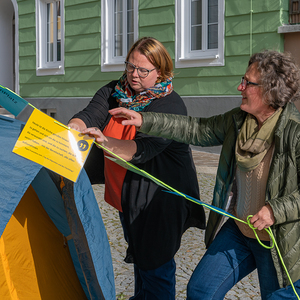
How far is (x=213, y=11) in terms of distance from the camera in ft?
29.5

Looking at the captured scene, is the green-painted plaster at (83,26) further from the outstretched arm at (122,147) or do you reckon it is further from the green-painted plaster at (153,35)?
the outstretched arm at (122,147)

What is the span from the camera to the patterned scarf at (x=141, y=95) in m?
2.45

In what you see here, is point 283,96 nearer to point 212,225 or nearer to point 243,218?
point 243,218

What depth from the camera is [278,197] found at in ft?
6.38

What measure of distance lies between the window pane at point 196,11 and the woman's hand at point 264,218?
7888 millimetres

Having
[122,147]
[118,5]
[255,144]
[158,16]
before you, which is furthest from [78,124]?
[118,5]

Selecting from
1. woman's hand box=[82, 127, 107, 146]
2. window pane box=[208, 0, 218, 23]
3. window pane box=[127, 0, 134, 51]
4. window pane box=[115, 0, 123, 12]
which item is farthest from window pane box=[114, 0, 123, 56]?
woman's hand box=[82, 127, 107, 146]

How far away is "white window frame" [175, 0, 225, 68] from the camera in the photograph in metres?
8.87

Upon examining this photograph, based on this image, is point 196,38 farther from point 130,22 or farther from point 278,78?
point 278,78

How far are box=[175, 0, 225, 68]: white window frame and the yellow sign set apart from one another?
286 inches

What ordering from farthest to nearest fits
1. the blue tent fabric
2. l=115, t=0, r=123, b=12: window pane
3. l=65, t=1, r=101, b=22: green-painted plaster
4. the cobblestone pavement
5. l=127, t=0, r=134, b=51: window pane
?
1. l=65, t=1, r=101, b=22: green-painted plaster
2. l=115, t=0, r=123, b=12: window pane
3. l=127, t=0, r=134, b=51: window pane
4. the cobblestone pavement
5. the blue tent fabric

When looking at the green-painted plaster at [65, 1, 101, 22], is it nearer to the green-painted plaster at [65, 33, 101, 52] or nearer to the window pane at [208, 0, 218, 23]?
the green-painted plaster at [65, 33, 101, 52]

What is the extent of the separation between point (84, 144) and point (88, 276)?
2.37 feet

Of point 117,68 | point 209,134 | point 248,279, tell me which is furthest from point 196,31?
point 209,134
